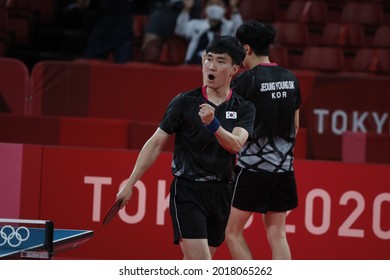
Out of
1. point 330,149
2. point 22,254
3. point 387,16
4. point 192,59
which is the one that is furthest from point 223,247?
point 387,16

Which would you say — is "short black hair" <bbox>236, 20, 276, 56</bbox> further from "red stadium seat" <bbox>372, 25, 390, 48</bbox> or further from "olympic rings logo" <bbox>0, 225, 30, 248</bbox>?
"red stadium seat" <bbox>372, 25, 390, 48</bbox>

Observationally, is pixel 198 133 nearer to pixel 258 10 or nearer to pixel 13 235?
pixel 13 235

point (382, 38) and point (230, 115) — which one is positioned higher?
point (382, 38)

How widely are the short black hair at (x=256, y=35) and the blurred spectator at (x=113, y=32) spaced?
573 cm

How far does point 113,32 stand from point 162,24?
0.78 m

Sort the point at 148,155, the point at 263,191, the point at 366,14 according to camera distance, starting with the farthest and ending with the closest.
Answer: the point at 366,14 < the point at 263,191 < the point at 148,155

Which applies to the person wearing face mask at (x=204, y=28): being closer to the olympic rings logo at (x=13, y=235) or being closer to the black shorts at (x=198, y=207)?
the black shorts at (x=198, y=207)

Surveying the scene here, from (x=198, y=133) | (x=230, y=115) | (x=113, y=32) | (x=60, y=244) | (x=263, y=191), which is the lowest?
(x=60, y=244)

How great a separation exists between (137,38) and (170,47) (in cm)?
112

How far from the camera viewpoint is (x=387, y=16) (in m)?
Result: 13.8

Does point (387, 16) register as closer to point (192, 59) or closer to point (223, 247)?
point (192, 59)

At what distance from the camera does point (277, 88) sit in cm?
667

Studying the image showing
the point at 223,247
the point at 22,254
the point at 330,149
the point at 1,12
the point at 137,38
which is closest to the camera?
the point at 22,254

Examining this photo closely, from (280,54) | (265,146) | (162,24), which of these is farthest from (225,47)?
(162,24)
